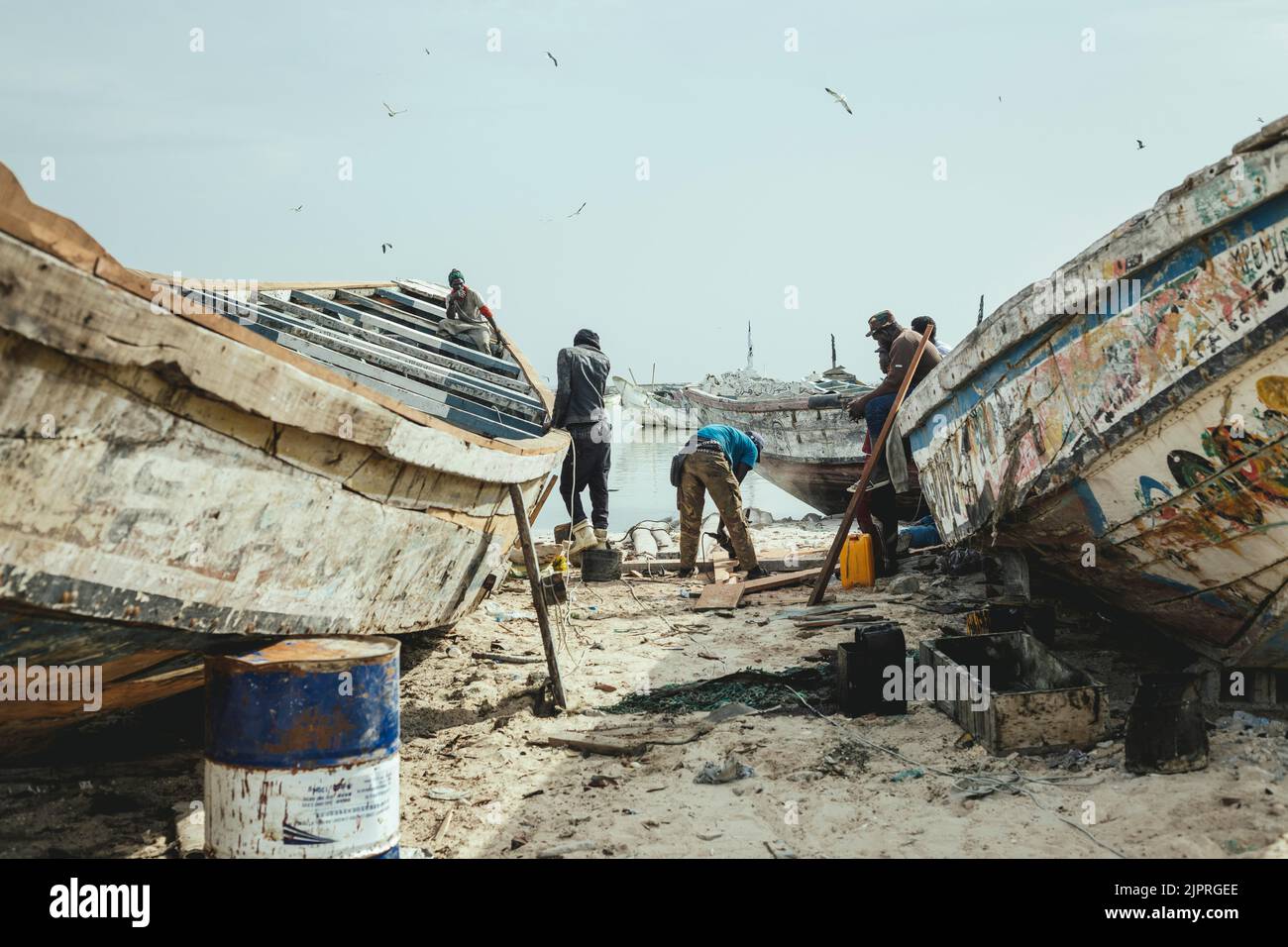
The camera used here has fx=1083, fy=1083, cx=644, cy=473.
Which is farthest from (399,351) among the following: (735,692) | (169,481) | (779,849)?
(779,849)

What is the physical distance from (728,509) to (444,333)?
281 centimetres

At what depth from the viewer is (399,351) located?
24.8 feet

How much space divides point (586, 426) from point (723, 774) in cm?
619

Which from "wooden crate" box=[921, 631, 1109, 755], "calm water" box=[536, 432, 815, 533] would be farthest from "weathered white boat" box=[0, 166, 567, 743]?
"calm water" box=[536, 432, 815, 533]

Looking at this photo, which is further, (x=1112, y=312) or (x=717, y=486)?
(x=717, y=486)

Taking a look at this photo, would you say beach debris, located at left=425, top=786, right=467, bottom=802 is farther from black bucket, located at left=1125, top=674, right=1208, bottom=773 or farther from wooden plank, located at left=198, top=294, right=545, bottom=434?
wooden plank, located at left=198, top=294, right=545, bottom=434

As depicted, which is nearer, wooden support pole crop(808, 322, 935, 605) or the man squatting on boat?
wooden support pole crop(808, 322, 935, 605)

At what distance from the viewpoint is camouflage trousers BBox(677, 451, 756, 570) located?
9.20m

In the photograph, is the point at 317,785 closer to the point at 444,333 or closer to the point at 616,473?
the point at 444,333

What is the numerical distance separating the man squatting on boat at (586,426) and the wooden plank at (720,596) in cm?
175

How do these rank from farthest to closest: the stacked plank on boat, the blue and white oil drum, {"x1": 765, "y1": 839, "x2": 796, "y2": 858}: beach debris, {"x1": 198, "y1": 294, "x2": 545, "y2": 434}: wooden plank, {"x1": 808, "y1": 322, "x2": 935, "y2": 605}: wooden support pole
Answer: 1. {"x1": 808, "y1": 322, "x2": 935, "y2": 605}: wooden support pole
2. {"x1": 198, "y1": 294, "x2": 545, "y2": 434}: wooden plank
3. the stacked plank on boat
4. {"x1": 765, "y1": 839, "x2": 796, "y2": 858}: beach debris
5. the blue and white oil drum

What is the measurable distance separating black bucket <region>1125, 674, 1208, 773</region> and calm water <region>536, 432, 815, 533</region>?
30.9 feet

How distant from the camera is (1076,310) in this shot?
4.48 m

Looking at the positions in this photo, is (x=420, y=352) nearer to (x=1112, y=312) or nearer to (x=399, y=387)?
(x=399, y=387)
